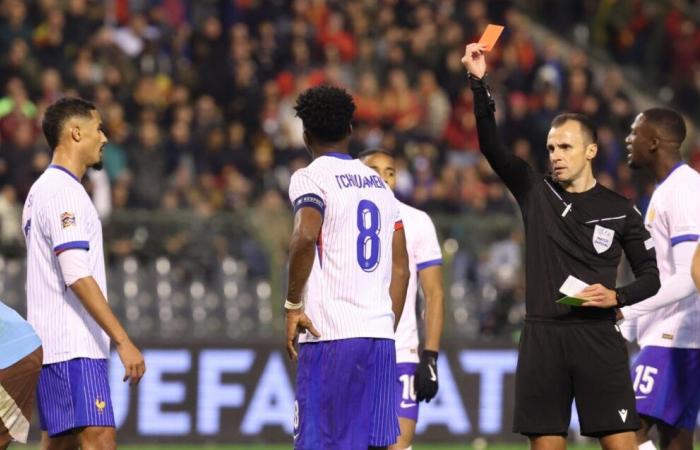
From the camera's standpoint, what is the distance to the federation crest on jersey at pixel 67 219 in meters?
8.19

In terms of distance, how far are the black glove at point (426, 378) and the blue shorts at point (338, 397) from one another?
5.49ft

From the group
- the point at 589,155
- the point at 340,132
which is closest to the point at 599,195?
the point at 589,155

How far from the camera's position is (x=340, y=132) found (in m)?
8.10

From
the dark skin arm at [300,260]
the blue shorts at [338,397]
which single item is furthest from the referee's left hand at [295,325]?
the blue shorts at [338,397]

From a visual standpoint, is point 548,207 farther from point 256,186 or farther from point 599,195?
point 256,186

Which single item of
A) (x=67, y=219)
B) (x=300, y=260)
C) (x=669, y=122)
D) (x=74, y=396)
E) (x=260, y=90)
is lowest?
(x=74, y=396)

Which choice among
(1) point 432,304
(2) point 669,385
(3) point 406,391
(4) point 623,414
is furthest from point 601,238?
(3) point 406,391

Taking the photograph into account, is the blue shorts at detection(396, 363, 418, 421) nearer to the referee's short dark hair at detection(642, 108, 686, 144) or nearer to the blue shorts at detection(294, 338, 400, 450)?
the blue shorts at detection(294, 338, 400, 450)

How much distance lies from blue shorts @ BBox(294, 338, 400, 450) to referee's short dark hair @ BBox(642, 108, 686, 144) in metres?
2.90

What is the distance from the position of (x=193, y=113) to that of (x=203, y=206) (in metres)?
2.49

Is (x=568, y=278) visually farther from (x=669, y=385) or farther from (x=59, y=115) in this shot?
(x=59, y=115)

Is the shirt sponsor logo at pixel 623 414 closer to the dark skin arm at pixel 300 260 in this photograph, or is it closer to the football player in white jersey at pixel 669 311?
the football player in white jersey at pixel 669 311

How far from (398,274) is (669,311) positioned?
2.00 m

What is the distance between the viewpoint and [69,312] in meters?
8.30
